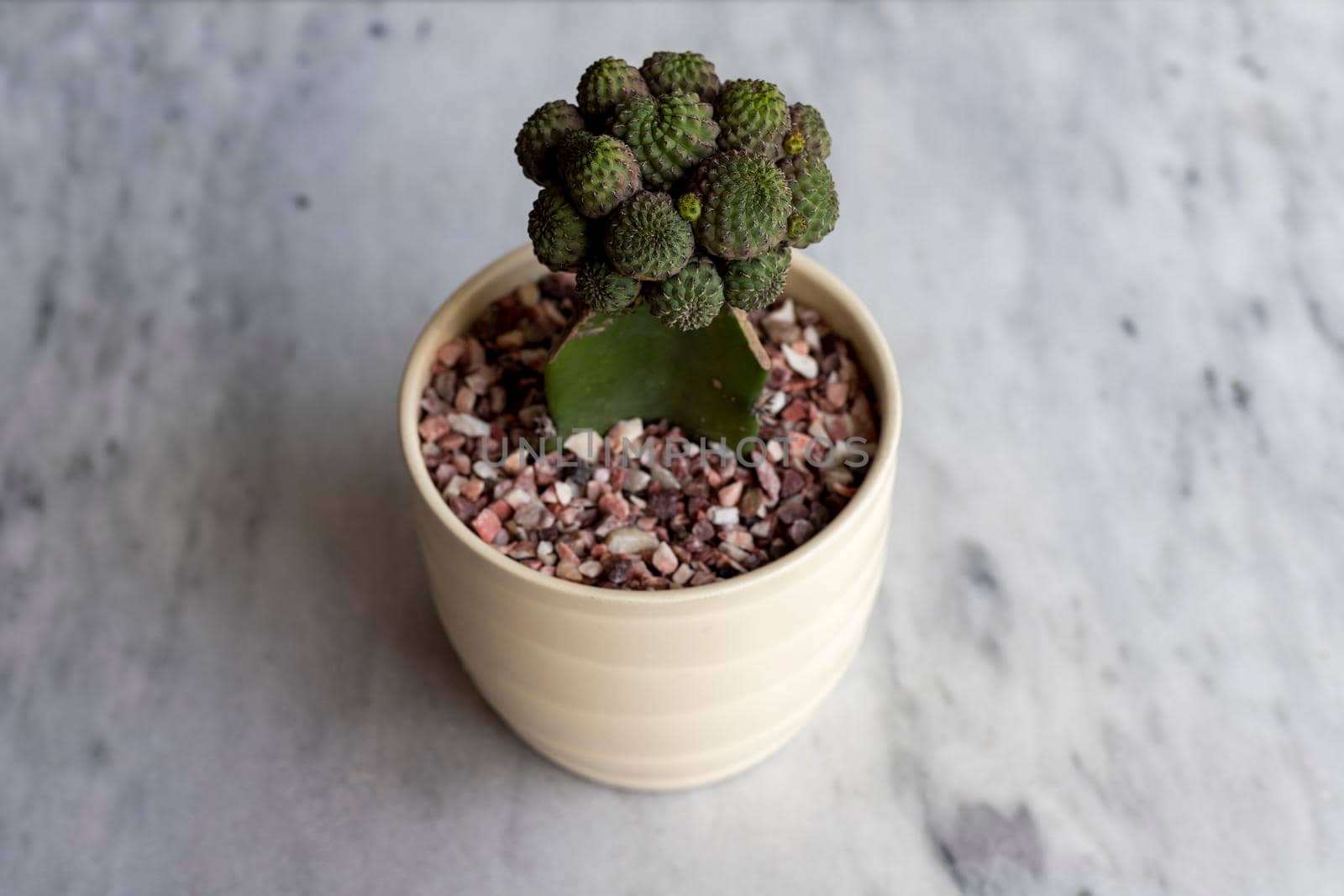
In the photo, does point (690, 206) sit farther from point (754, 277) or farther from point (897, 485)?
point (897, 485)

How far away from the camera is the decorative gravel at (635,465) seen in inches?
44.8

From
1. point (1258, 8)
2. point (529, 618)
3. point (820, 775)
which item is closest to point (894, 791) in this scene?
point (820, 775)

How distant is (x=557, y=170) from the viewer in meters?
1.02

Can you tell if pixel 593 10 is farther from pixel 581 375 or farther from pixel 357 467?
pixel 581 375

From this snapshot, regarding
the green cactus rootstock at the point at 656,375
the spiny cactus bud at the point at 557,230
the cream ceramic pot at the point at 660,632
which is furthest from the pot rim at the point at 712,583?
the spiny cactus bud at the point at 557,230

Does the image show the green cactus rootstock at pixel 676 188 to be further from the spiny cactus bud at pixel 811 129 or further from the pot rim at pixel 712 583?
the pot rim at pixel 712 583

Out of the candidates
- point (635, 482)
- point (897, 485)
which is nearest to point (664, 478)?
point (635, 482)

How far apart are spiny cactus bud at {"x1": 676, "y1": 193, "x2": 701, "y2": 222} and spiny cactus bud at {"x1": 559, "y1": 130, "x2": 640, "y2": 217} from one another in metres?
0.04

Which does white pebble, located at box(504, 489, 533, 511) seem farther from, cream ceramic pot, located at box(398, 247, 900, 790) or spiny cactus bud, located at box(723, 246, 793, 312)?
spiny cactus bud, located at box(723, 246, 793, 312)

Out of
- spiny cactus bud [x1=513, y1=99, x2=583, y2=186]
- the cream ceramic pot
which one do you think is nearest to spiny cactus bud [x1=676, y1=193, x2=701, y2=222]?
spiny cactus bud [x1=513, y1=99, x2=583, y2=186]

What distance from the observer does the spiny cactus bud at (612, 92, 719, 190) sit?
0.98 meters

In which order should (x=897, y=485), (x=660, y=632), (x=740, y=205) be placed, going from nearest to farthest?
1. (x=740, y=205)
2. (x=660, y=632)
3. (x=897, y=485)

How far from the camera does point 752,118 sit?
990 mm

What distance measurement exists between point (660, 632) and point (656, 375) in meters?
0.22
